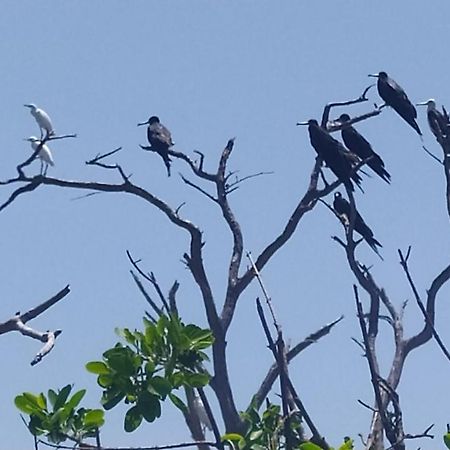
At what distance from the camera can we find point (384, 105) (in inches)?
416

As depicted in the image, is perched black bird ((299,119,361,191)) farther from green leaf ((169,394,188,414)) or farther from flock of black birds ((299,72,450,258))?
green leaf ((169,394,188,414))

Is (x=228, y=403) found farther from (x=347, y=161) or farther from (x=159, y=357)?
(x=159, y=357)

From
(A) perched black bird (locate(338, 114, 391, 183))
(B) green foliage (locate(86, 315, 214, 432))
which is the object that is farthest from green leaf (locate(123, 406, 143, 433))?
(A) perched black bird (locate(338, 114, 391, 183))

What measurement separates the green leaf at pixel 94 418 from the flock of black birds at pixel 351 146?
3.37 meters

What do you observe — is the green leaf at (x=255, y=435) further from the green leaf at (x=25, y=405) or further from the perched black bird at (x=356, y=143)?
the perched black bird at (x=356, y=143)

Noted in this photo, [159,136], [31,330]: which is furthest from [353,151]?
[31,330]

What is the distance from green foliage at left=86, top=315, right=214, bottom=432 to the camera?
150 inches

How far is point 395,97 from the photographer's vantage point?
36.0 ft

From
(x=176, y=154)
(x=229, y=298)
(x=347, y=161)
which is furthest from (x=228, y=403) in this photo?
(x=176, y=154)

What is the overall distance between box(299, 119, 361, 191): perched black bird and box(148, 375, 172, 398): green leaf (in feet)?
15.7

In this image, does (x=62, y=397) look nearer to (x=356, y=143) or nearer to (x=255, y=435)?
(x=255, y=435)

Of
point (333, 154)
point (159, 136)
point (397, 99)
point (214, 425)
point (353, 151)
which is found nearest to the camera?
point (214, 425)

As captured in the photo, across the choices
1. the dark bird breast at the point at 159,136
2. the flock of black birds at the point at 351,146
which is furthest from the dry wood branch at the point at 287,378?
the dark bird breast at the point at 159,136

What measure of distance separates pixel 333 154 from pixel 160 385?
5354 mm
